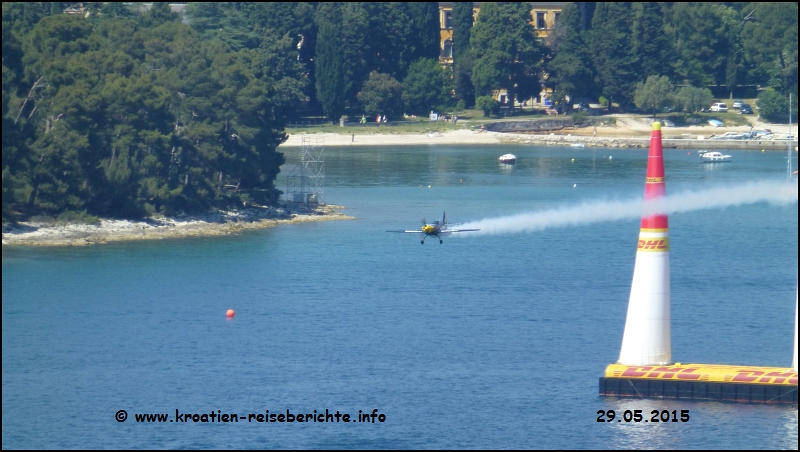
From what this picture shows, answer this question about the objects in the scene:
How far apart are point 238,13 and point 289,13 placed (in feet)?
31.2

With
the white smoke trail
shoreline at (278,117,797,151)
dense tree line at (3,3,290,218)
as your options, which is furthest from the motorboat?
dense tree line at (3,3,290,218)

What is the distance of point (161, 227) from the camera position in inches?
3930

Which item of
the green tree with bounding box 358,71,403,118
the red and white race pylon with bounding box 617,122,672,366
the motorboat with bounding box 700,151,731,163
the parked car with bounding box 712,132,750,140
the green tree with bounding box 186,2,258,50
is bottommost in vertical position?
the motorboat with bounding box 700,151,731,163

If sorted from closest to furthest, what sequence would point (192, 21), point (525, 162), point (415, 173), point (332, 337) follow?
point (332, 337) → point (415, 173) → point (525, 162) → point (192, 21)

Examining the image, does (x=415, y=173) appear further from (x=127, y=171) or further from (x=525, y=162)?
(x=127, y=171)

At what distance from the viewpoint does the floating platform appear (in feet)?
149

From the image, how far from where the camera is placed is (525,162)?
173 metres

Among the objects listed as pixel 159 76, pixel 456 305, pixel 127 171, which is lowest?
pixel 456 305

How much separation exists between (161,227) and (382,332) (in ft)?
121

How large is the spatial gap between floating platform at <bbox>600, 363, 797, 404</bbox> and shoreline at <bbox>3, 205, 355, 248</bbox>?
56185mm

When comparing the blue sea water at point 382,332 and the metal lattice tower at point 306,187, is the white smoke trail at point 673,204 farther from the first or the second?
the metal lattice tower at point 306,187

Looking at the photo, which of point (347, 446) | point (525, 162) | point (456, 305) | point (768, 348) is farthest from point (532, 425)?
point (525, 162)

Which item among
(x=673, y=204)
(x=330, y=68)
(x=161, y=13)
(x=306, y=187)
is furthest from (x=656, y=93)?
(x=673, y=204)

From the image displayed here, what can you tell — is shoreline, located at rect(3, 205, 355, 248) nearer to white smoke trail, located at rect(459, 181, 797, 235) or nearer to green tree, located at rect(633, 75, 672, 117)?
white smoke trail, located at rect(459, 181, 797, 235)
